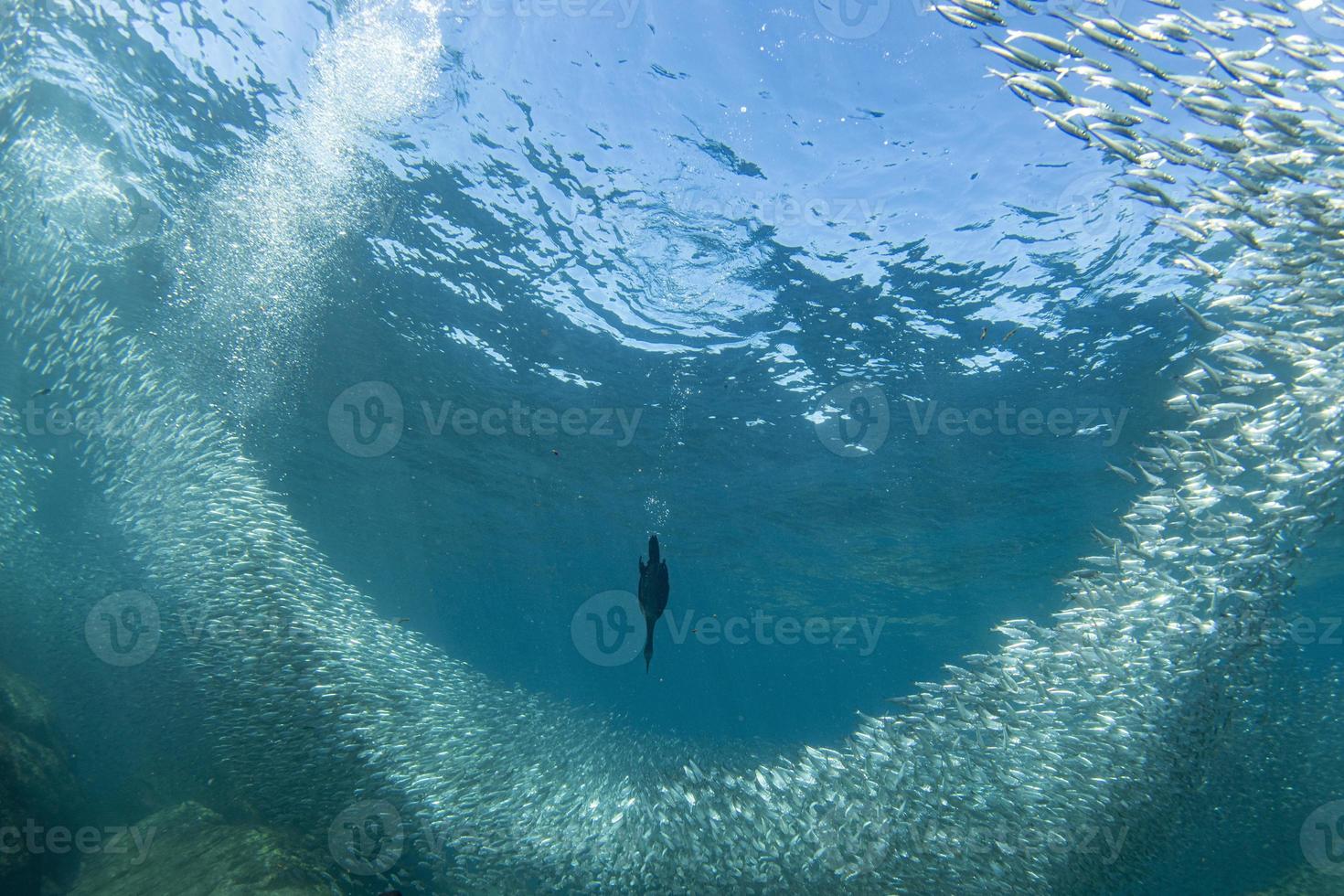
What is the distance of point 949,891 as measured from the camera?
9.34 m

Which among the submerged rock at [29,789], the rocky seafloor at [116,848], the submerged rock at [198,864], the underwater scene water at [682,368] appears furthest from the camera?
the submerged rock at [29,789]

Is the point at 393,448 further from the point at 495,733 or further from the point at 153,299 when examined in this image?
the point at 495,733

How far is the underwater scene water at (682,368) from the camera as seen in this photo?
873 cm

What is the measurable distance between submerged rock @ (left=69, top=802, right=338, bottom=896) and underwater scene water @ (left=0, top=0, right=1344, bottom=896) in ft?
0.35

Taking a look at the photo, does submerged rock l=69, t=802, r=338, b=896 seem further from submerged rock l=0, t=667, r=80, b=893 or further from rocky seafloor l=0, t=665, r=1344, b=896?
submerged rock l=0, t=667, r=80, b=893

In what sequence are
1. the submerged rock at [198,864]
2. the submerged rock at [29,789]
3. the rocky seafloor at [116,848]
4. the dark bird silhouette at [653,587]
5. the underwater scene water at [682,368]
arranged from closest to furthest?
the dark bird silhouette at [653,587] < the submerged rock at [198,864] < the rocky seafloor at [116,848] < the underwater scene water at [682,368] < the submerged rock at [29,789]

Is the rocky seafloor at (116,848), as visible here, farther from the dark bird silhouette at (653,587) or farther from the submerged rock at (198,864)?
the dark bird silhouette at (653,587)

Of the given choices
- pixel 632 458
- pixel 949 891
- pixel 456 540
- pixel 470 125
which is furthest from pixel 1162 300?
pixel 456 540

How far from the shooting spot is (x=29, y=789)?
10.3 meters

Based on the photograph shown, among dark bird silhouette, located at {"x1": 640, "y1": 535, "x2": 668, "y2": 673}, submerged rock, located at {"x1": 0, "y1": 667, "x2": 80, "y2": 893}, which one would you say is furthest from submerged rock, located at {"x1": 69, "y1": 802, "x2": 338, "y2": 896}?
dark bird silhouette, located at {"x1": 640, "y1": 535, "x2": 668, "y2": 673}

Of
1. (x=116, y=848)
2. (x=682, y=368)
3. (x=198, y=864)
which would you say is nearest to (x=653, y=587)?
(x=198, y=864)

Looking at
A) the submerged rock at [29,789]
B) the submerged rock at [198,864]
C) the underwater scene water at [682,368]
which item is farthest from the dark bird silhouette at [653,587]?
the submerged rock at [29,789]

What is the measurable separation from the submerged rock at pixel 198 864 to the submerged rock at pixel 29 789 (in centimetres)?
67

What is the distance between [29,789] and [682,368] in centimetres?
1504
